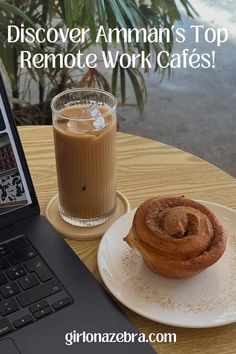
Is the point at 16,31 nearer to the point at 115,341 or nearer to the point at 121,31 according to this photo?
the point at 121,31

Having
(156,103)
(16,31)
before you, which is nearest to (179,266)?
(16,31)

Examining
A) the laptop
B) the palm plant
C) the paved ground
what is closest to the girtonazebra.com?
the laptop

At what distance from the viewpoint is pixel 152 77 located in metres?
2.78

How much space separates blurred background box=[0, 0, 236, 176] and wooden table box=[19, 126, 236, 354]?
0.41m

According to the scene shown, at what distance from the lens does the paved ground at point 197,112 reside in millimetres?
2320

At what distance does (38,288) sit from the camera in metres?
0.69

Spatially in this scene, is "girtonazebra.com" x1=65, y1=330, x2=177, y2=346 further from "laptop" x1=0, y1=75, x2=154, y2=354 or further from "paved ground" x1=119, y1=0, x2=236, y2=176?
"paved ground" x1=119, y1=0, x2=236, y2=176

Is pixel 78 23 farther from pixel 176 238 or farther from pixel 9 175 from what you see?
pixel 176 238

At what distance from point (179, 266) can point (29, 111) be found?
4.33 ft

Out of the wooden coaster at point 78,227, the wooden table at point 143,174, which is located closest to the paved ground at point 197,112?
the wooden table at point 143,174

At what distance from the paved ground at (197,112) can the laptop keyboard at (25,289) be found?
1525mm

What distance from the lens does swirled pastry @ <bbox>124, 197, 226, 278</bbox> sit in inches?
26.5

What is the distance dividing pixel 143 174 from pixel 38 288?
1.04ft

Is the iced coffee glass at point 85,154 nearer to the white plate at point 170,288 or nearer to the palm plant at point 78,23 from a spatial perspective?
the white plate at point 170,288
